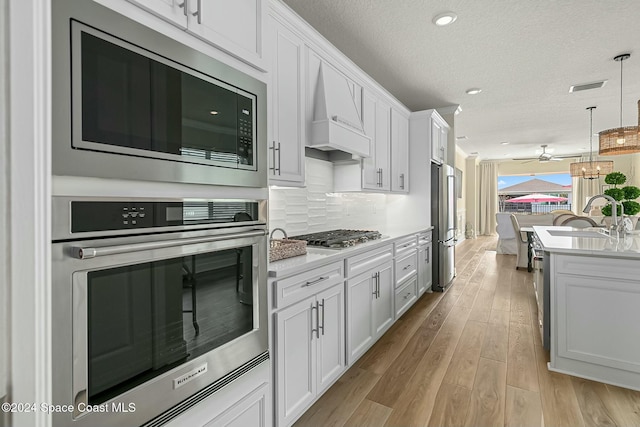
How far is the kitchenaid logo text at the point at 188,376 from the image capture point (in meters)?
1.01

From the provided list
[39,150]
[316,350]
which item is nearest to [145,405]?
[39,150]

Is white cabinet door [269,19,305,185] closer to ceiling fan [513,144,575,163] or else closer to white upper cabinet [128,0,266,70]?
white upper cabinet [128,0,266,70]

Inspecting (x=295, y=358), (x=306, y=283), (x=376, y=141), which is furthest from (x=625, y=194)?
(x=295, y=358)

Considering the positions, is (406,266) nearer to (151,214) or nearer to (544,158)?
(151,214)

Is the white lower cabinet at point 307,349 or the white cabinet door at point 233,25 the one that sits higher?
the white cabinet door at point 233,25

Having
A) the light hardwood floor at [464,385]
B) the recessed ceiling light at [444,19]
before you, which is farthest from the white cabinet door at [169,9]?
the recessed ceiling light at [444,19]

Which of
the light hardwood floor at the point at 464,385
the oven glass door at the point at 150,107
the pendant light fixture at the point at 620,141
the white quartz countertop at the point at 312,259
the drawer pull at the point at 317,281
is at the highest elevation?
the pendant light fixture at the point at 620,141

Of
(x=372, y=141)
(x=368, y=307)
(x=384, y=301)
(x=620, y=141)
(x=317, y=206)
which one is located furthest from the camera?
(x=620, y=141)

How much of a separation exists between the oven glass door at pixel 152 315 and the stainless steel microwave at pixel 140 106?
275 mm

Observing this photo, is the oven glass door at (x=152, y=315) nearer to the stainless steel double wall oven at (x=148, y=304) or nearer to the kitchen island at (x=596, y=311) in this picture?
the stainless steel double wall oven at (x=148, y=304)

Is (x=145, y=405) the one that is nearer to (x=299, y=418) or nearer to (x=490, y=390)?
(x=299, y=418)

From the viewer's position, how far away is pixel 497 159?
11.1 m

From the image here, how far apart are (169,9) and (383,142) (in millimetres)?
2780

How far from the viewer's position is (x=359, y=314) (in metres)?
2.39
